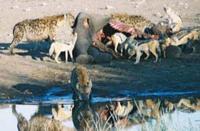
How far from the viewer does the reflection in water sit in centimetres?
1418

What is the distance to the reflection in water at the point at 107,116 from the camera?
1418 cm

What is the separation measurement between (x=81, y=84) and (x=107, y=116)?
167cm

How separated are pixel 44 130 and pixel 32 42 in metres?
8.54

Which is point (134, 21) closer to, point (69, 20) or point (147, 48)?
point (69, 20)

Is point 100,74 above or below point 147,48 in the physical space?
below

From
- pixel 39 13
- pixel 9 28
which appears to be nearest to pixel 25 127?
pixel 9 28

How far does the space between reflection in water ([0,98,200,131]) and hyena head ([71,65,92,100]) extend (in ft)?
0.50

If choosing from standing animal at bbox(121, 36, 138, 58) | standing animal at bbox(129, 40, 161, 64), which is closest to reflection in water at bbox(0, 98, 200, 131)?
standing animal at bbox(129, 40, 161, 64)

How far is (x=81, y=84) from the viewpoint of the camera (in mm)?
17422

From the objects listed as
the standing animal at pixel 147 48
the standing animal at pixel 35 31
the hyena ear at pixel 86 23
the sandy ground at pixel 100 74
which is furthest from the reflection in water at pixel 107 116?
the standing animal at pixel 35 31

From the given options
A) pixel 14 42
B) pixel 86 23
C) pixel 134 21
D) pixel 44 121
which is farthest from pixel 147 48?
pixel 44 121

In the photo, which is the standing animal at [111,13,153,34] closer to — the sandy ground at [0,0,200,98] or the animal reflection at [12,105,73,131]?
the sandy ground at [0,0,200,98]

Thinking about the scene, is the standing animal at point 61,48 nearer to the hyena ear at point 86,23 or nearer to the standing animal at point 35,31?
the hyena ear at point 86,23

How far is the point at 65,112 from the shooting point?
16891mm
